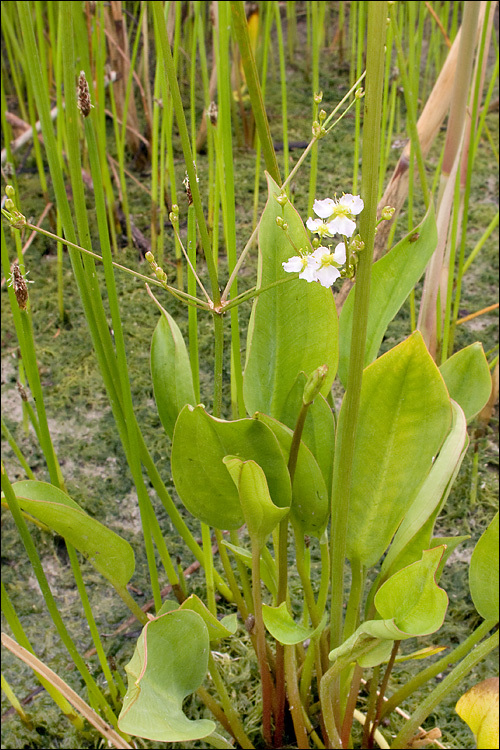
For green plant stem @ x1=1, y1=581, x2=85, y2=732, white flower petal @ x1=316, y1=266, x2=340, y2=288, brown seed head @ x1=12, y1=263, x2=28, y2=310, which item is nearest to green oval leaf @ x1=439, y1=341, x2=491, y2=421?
white flower petal @ x1=316, y1=266, x2=340, y2=288

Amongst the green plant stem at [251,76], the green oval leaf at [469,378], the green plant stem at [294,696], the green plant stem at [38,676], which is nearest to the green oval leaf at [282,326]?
the green plant stem at [251,76]

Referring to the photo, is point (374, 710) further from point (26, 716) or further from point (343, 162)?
point (343, 162)

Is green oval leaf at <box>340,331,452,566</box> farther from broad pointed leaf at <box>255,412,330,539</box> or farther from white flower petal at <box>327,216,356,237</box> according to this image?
white flower petal at <box>327,216,356,237</box>

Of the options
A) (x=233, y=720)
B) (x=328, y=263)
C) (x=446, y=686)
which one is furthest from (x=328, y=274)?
(x=233, y=720)

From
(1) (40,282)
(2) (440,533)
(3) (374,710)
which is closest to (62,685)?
(3) (374,710)

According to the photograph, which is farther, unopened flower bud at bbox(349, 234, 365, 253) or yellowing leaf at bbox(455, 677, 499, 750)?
yellowing leaf at bbox(455, 677, 499, 750)
